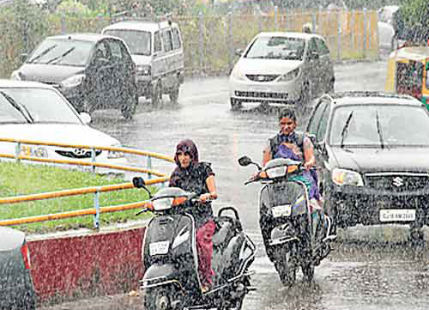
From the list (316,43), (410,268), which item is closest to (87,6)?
(316,43)

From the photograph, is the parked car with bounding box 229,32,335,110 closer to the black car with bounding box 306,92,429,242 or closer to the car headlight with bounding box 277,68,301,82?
the car headlight with bounding box 277,68,301,82

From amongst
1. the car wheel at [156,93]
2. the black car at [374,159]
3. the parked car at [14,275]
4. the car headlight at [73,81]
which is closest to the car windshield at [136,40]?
the car wheel at [156,93]

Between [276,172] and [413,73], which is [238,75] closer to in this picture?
[413,73]

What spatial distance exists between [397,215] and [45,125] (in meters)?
5.53

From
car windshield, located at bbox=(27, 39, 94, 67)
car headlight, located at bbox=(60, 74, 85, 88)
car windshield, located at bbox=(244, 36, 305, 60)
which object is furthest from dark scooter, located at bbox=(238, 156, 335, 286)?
car windshield, located at bbox=(244, 36, 305, 60)

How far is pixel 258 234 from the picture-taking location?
14266 millimetres

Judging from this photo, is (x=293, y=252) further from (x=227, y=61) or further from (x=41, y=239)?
(x=227, y=61)

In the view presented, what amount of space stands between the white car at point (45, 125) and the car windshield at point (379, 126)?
324 centimetres

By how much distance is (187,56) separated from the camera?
4125 centimetres

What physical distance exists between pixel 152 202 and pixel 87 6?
1395 inches

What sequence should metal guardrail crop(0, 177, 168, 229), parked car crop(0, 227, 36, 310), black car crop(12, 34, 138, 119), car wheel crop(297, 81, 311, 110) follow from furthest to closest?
1. car wheel crop(297, 81, 311, 110)
2. black car crop(12, 34, 138, 119)
3. metal guardrail crop(0, 177, 168, 229)
4. parked car crop(0, 227, 36, 310)

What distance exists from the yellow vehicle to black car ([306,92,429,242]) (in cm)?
969

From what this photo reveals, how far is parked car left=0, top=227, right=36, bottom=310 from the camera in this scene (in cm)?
811

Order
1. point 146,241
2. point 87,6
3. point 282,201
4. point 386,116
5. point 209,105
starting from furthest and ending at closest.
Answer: point 87,6 → point 209,105 → point 386,116 → point 282,201 → point 146,241
